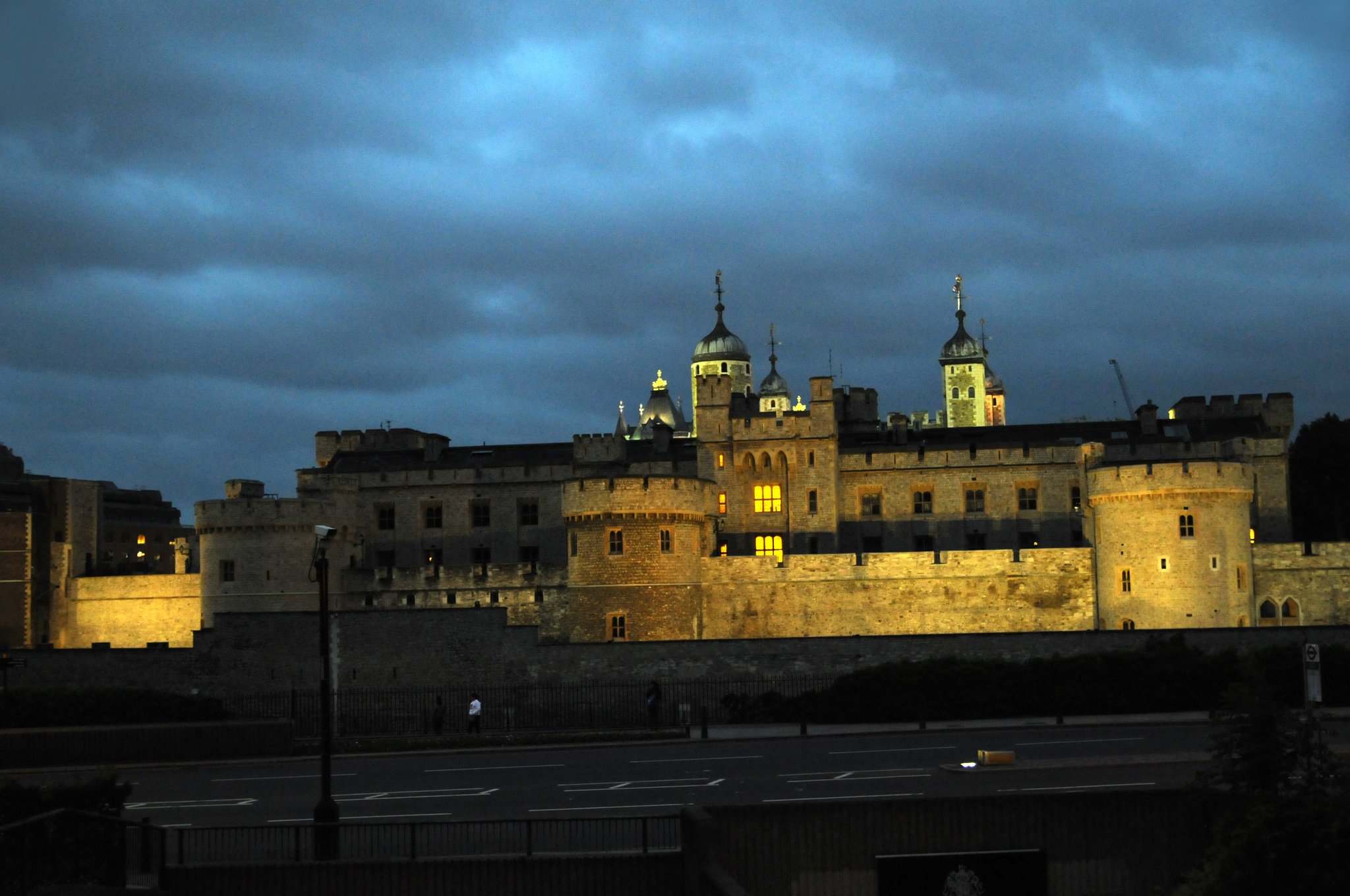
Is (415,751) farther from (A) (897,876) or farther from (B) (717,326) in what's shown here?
(B) (717,326)

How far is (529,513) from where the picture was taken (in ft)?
230

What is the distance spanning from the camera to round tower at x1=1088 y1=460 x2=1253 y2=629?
5334cm

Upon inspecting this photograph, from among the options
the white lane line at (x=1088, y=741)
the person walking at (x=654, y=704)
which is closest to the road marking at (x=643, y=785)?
the white lane line at (x=1088, y=741)

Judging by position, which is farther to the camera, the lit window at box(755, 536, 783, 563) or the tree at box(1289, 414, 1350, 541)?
the tree at box(1289, 414, 1350, 541)

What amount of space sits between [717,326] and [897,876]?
106420 millimetres

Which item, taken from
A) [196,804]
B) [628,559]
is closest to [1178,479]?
[628,559]

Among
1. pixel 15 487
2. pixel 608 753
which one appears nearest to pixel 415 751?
pixel 608 753

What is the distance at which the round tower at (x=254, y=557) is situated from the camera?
5891cm

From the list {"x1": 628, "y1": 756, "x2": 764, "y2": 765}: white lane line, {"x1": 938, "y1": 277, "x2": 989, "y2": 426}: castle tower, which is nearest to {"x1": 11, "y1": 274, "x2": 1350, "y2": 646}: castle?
{"x1": 628, "y1": 756, "x2": 764, "y2": 765}: white lane line

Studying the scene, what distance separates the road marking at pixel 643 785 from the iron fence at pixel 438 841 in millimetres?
4397

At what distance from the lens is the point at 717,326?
12825cm

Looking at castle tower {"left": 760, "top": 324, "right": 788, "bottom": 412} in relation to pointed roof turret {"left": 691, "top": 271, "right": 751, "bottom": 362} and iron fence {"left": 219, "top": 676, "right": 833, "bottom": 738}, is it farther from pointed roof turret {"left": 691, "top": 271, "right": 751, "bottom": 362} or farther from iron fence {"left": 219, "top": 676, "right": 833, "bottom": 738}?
iron fence {"left": 219, "top": 676, "right": 833, "bottom": 738}

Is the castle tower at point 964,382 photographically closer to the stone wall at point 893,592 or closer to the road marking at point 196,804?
the stone wall at point 893,592

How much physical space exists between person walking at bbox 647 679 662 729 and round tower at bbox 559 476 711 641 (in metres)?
9.26
